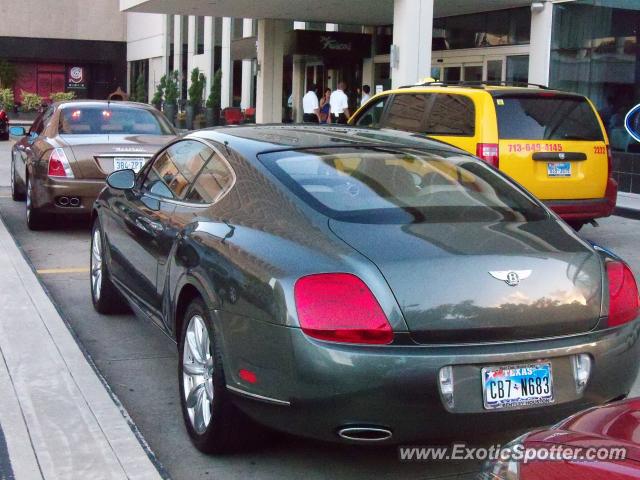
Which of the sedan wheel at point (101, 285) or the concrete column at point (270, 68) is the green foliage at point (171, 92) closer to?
the concrete column at point (270, 68)

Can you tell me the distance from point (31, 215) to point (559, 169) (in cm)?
593

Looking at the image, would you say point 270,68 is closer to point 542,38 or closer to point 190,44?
point 542,38

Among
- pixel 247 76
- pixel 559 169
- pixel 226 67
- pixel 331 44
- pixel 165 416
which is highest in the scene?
pixel 331 44

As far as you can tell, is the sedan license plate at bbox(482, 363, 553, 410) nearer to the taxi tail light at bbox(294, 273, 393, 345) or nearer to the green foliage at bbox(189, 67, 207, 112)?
the taxi tail light at bbox(294, 273, 393, 345)

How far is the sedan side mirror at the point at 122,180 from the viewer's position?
6.19 metres

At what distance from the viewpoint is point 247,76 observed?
36656mm

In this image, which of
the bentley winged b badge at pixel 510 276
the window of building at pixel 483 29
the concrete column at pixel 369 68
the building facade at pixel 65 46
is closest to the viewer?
the bentley winged b badge at pixel 510 276

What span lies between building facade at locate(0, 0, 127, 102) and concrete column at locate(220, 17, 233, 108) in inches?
A: 872

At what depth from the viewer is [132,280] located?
19.3 feet

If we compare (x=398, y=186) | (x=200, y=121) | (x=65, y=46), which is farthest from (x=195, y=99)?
(x=398, y=186)

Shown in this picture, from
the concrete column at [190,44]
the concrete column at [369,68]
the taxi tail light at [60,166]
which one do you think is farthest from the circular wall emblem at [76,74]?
the taxi tail light at [60,166]

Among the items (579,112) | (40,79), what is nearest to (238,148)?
(579,112)

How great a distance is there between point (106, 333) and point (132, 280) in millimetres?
912

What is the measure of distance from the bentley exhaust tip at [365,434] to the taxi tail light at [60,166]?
7209 millimetres
